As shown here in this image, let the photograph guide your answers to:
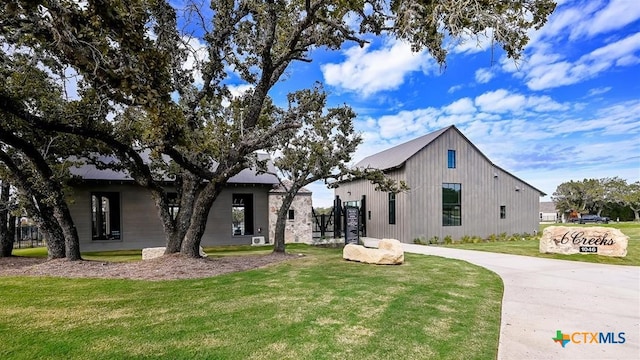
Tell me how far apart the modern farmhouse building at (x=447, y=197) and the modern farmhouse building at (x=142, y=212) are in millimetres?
4801

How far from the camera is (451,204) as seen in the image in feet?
57.7

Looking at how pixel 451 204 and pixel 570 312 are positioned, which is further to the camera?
pixel 451 204

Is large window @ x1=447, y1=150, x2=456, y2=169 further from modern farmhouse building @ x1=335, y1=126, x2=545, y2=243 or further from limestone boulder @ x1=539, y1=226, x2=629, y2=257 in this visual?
limestone boulder @ x1=539, y1=226, x2=629, y2=257

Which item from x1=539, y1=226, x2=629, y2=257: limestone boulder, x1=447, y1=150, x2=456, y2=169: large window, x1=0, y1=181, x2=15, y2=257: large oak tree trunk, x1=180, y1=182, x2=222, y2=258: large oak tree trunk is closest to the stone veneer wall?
x1=180, y1=182, x2=222, y2=258: large oak tree trunk

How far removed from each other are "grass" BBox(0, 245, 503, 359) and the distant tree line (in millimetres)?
46985

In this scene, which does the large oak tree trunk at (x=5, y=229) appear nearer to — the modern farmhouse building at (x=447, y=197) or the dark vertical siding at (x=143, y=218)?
the dark vertical siding at (x=143, y=218)

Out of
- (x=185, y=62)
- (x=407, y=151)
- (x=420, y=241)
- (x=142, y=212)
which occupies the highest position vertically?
(x=185, y=62)

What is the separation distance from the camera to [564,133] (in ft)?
56.7

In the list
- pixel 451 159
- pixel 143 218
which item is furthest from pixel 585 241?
pixel 143 218

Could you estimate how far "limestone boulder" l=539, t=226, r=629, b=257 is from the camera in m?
10.4

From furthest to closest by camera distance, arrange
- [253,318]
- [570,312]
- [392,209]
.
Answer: [392,209], [570,312], [253,318]

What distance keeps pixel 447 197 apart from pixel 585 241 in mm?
7028

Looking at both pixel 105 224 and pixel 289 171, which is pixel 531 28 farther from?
pixel 105 224

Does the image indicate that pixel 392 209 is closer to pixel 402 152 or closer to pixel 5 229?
pixel 402 152
